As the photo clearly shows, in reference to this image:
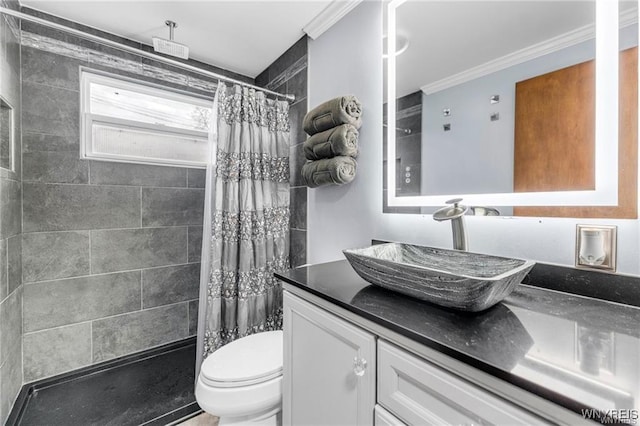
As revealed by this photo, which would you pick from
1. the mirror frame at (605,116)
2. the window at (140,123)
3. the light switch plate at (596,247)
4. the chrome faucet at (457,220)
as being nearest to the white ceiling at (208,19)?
the window at (140,123)

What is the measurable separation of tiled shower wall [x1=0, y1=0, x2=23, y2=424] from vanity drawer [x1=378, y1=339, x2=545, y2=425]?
1783 mm

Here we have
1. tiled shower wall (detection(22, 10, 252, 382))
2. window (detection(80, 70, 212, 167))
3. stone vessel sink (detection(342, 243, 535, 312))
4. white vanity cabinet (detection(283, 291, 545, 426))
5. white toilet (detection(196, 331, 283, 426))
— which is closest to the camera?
white vanity cabinet (detection(283, 291, 545, 426))

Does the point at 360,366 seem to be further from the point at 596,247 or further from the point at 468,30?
the point at 468,30

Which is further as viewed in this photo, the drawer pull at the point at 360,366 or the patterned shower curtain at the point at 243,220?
the patterned shower curtain at the point at 243,220

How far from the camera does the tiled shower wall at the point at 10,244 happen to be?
1319 millimetres

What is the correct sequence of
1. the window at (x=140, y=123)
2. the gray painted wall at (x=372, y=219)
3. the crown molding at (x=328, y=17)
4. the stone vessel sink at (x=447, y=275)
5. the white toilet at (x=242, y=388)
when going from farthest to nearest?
1. the window at (x=140, y=123)
2. the crown molding at (x=328, y=17)
3. the white toilet at (x=242, y=388)
4. the gray painted wall at (x=372, y=219)
5. the stone vessel sink at (x=447, y=275)

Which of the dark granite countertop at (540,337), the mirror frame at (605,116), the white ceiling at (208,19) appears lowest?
the dark granite countertop at (540,337)

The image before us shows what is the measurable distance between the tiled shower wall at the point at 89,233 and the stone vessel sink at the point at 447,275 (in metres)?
1.73

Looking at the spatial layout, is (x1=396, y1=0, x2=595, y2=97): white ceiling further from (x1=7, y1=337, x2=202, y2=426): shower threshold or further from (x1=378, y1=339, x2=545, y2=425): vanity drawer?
(x1=7, y1=337, x2=202, y2=426): shower threshold

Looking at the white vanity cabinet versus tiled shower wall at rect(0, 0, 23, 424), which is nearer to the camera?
the white vanity cabinet

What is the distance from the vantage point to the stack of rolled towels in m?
1.41

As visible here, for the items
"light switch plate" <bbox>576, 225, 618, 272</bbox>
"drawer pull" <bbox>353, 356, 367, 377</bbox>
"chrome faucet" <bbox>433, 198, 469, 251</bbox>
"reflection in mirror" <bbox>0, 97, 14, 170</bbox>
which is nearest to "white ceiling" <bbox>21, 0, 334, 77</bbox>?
"reflection in mirror" <bbox>0, 97, 14, 170</bbox>

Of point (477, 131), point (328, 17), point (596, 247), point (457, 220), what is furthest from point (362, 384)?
point (328, 17)

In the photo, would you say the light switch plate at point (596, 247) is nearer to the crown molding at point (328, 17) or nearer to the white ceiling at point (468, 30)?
the white ceiling at point (468, 30)
